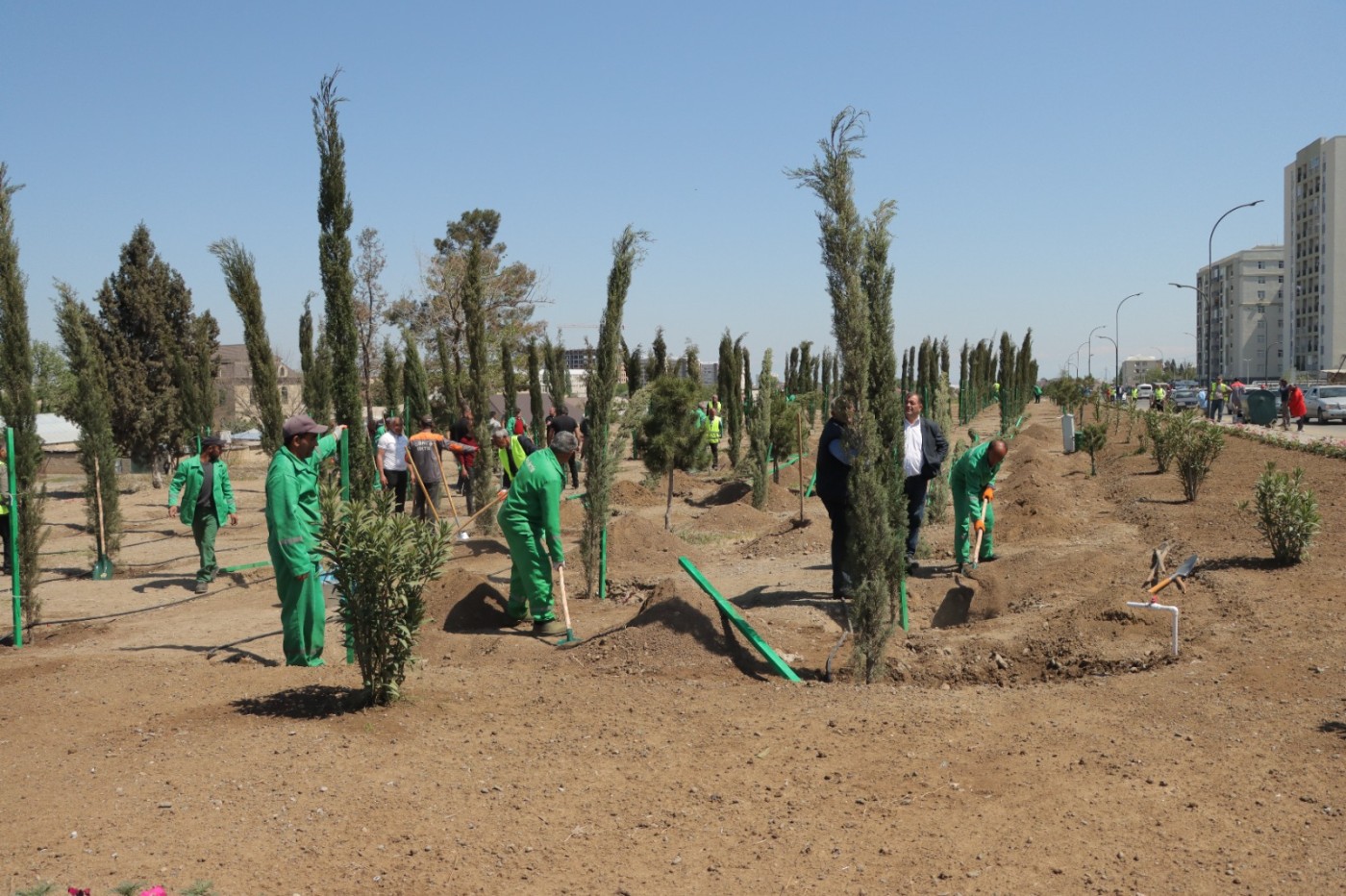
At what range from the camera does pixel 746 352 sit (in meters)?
26.8

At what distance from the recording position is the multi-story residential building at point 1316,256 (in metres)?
110

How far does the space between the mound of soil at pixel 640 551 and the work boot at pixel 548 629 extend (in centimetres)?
280

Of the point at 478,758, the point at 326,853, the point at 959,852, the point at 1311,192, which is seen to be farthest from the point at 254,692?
the point at 1311,192

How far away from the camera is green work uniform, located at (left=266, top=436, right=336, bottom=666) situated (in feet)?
21.2

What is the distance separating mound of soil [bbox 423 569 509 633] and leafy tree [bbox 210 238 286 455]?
1.67 m

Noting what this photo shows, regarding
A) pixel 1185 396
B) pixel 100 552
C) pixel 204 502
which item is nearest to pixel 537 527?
pixel 204 502

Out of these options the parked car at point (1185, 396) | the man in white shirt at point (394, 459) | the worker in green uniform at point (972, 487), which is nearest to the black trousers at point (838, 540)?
the worker in green uniform at point (972, 487)

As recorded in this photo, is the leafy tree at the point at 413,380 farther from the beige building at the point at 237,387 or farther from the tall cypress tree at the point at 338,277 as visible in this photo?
the tall cypress tree at the point at 338,277

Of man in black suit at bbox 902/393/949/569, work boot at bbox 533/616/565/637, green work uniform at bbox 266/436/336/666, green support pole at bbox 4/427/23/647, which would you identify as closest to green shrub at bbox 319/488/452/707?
green work uniform at bbox 266/436/336/666

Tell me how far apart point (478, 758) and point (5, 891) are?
6.02 ft

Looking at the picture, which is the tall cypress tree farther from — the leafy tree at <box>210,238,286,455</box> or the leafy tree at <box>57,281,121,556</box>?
the leafy tree at <box>57,281,121,556</box>

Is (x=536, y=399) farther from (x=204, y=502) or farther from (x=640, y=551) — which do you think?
(x=204, y=502)

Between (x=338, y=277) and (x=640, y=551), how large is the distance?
5179 millimetres

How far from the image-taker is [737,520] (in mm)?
15117
